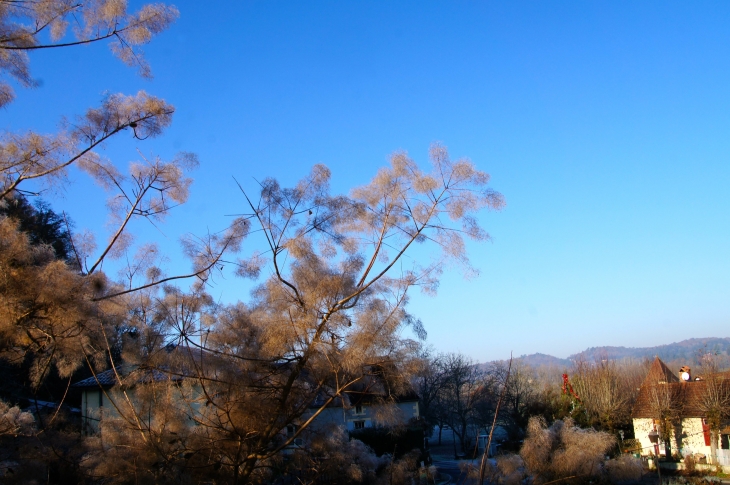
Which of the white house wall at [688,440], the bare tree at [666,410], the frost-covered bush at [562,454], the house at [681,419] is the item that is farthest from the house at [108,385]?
the bare tree at [666,410]

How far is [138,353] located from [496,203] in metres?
5.71

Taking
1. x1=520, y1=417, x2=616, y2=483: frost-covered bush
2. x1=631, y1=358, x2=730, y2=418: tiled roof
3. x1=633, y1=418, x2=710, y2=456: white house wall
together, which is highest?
x1=631, y1=358, x2=730, y2=418: tiled roof

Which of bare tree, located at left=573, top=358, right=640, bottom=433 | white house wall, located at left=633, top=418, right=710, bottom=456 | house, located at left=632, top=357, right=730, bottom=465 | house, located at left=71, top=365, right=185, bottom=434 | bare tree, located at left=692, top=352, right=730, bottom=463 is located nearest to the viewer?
house, located at left=71, top=365, right=185, bottom=434

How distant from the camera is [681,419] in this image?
31.3 m

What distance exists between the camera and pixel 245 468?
788 cm

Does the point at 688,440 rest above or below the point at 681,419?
below

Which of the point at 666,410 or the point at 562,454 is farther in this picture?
the point at 666,410

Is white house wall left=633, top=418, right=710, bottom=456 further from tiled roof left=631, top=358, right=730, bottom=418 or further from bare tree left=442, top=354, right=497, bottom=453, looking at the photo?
bare tree left=442, top=354, right=497, bottom=453

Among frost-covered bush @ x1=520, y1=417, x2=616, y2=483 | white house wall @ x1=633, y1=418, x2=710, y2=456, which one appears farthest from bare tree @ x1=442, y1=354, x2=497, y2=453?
frost-covered bush @ x1=520, y1=417, x2=616, y2=483

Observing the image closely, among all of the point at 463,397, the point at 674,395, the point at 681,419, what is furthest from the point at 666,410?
the point at 463,397

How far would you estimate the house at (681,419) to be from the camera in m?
29.4

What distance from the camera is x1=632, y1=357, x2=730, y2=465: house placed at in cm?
2939

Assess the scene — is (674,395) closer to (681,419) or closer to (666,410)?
(681,419)

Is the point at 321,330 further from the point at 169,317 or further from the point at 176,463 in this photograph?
the point at 176,463
